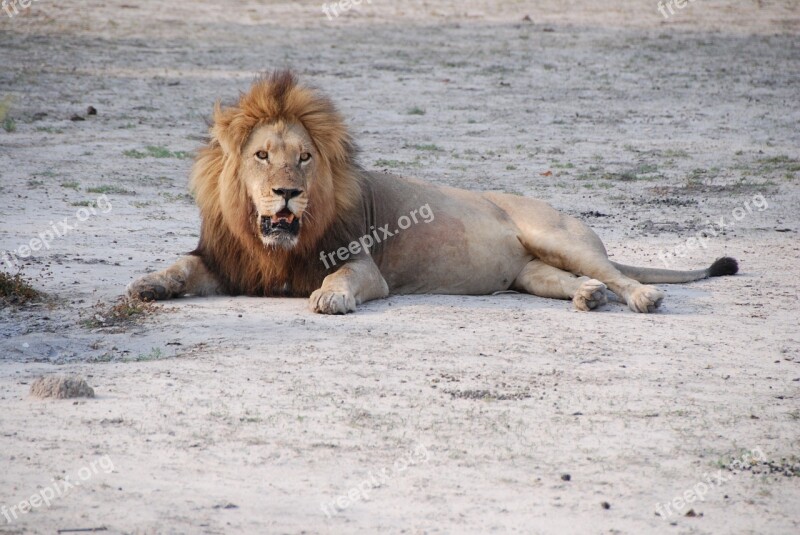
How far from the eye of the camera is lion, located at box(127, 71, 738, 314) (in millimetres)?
6117

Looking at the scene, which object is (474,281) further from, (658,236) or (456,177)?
(456,177)

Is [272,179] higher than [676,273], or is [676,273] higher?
[272,179]

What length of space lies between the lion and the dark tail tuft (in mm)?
182

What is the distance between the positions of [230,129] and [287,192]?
17.0 inches

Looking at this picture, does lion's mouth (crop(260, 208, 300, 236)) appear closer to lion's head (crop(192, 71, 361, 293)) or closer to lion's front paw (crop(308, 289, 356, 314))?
lion's head (crop(192, 71, 361, 293))

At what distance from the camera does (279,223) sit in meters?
6.09

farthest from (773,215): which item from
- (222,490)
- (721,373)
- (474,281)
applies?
(222,490)

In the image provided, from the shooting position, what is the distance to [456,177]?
1007 centimetres

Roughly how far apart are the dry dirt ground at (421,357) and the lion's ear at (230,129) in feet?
2.44

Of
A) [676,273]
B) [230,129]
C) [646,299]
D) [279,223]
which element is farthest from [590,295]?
[230,129]

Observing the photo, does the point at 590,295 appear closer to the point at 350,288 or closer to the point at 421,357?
the point at 350,288

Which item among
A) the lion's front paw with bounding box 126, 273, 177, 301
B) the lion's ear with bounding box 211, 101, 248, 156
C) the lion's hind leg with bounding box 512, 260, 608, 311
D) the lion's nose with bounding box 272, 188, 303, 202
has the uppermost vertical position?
the lion's ear with bounding box 211, 101, 248, 156

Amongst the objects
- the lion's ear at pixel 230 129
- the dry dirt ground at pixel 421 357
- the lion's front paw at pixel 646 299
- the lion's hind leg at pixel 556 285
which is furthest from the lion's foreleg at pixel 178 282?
the lion's front paw at pixel 646 299

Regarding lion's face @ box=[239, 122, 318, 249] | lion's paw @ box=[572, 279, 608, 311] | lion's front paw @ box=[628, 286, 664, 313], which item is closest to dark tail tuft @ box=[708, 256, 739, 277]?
lion's front paw @ box=[628, 286, 664, 313]
